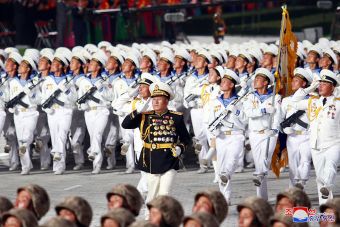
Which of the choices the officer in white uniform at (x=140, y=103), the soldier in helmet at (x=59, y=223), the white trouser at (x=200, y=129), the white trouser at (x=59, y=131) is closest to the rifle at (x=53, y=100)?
the white trouser at (x=59, y=131)

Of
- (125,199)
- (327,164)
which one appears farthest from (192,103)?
(125,199)

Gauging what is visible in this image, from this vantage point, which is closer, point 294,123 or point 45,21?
point 294,123

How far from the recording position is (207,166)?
1208 inches

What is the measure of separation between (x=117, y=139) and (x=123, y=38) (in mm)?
14664

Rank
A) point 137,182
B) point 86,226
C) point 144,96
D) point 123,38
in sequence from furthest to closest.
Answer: point 123,38 < point 137,182 < point 144,96 < point 86,226

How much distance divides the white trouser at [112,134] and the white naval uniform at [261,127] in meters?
5.09

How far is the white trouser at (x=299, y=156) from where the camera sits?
87.8 feet

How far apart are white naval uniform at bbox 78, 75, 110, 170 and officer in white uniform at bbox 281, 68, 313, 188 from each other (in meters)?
4.72

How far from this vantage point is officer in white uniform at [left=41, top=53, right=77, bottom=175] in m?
30.6

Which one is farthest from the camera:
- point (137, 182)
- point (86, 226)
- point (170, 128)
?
point (137, 182)

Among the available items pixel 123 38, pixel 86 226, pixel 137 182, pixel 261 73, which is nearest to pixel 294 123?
pixel 261 73

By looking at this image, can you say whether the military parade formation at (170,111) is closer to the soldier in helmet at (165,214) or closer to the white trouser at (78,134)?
the white trouser at (78,134)

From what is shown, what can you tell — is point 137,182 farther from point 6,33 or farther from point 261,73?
point 6,33

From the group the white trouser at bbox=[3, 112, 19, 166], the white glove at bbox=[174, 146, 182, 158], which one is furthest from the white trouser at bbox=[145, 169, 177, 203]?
the white trouser at bbox=[3, 112, 19, 166]
